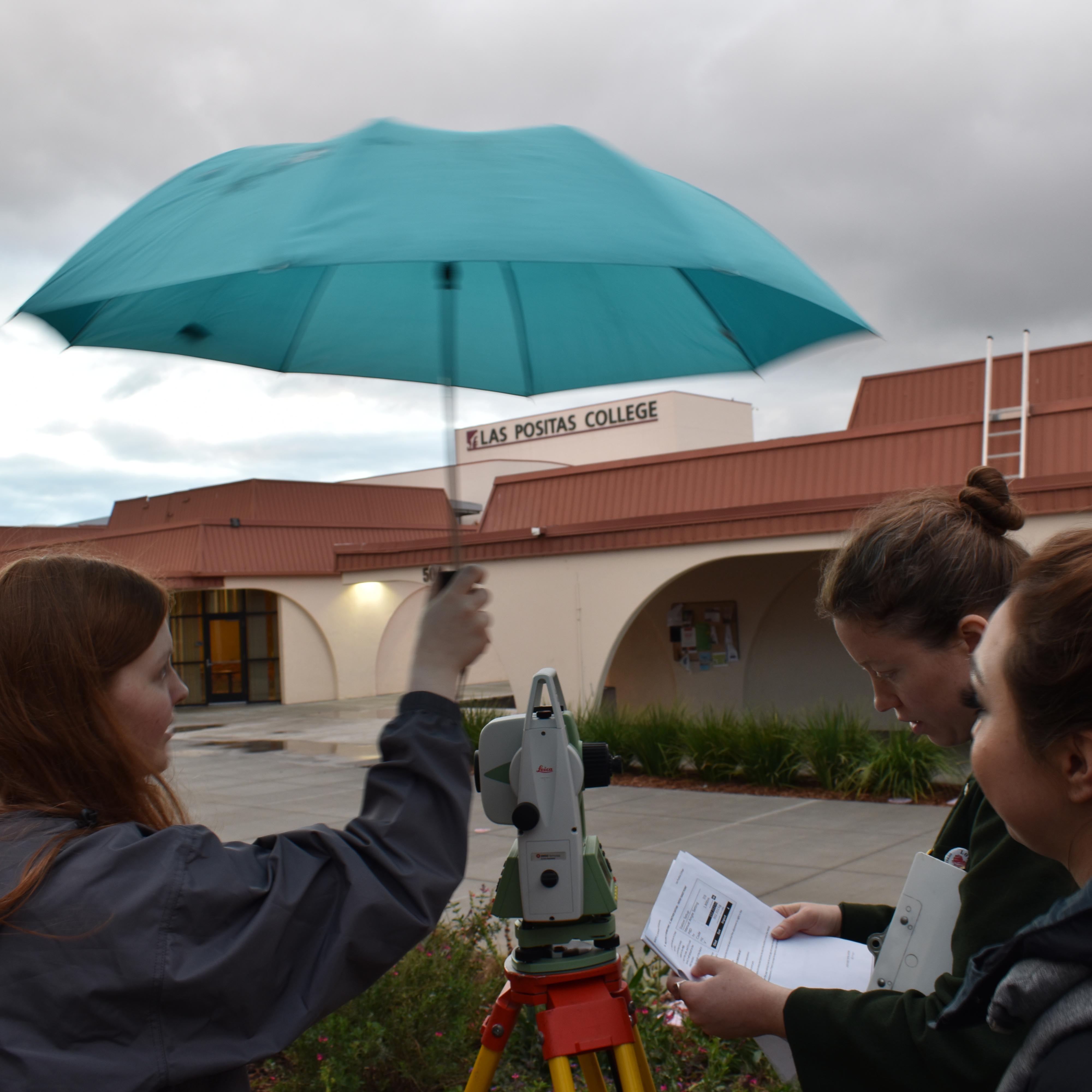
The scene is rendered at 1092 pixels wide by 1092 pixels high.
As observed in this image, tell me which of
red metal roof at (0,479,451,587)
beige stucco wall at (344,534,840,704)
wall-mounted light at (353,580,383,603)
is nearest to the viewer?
beige stucco wall at (344,534,840,704)

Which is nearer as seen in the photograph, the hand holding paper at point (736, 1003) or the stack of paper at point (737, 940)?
the hand holding paper at point (736, 1003)

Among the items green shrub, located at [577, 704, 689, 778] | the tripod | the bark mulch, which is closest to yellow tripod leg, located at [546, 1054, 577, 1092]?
the tripod

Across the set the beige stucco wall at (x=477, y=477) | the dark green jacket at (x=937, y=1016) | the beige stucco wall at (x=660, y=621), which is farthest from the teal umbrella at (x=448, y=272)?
the beige stucco wall at (x=477, y=477)

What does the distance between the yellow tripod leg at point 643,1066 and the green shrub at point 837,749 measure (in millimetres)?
7840

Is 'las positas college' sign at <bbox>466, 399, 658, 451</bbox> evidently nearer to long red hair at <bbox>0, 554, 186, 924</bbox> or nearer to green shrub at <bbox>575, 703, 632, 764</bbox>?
green shrub at <bbox>575, 703, 632, 764</bbox>

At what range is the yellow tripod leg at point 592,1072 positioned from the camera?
231 cm

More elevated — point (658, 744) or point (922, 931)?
point (922, 931)

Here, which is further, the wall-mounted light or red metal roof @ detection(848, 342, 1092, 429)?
the wall-mounted light

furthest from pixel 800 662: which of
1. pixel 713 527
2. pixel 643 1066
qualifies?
pixel 643 1066

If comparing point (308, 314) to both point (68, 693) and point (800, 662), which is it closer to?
point (68, 693)

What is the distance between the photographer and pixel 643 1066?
2232 millimetres

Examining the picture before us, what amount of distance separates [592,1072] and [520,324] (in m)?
1.93

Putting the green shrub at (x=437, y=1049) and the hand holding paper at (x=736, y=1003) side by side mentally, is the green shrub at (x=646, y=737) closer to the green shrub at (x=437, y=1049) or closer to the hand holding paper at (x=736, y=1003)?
the green shrub at (x=437, y=1049)

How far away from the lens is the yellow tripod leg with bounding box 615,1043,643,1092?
6.89 feet
